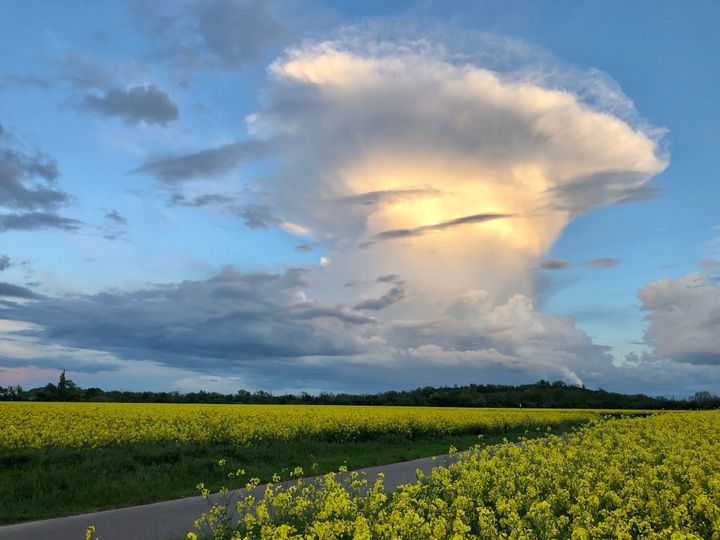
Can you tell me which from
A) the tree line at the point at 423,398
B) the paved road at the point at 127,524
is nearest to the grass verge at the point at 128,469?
the paved road at the point at 127,524

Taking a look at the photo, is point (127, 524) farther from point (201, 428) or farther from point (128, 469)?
point (201, 428)

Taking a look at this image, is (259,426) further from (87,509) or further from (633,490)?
(633,490)

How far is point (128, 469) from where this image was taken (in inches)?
718

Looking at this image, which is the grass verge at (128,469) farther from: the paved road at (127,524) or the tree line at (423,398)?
the tree line at (423,398)

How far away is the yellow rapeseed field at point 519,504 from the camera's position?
6.67 meters

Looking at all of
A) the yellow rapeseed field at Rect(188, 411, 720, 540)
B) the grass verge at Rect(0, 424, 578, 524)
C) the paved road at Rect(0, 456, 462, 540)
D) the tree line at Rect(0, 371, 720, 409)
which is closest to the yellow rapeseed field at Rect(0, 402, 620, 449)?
the grass verge at Rect(0, 424, 578, 524)

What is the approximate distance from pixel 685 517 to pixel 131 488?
43.8ft

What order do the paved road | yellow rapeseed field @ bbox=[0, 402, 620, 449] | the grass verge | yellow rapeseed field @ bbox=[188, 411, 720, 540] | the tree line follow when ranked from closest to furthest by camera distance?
yellow rapeseed field @ bbox=[188, 411, 720, 540] → the paved road → the grass verge → yellow rapeseed field @ bbox=[0, 402, 620, 449] → the tree line

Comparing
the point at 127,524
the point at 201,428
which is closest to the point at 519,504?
the point at 127,524

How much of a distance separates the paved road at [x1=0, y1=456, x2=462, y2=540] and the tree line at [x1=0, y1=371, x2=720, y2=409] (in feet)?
199

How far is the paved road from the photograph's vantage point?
1135cm

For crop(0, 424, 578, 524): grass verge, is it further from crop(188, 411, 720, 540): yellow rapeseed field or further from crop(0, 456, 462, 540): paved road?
crop(188, 411, 720, 540): yellow rapeseed field

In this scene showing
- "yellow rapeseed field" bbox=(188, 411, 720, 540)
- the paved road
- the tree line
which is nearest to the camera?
"yellow rapeseed field" bbox=(188, 411, 720, 540)

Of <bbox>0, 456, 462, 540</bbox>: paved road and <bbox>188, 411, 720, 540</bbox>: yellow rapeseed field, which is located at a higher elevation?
<bbox>188, 411, 720, 540</bbox>: yellow rapeseed field
